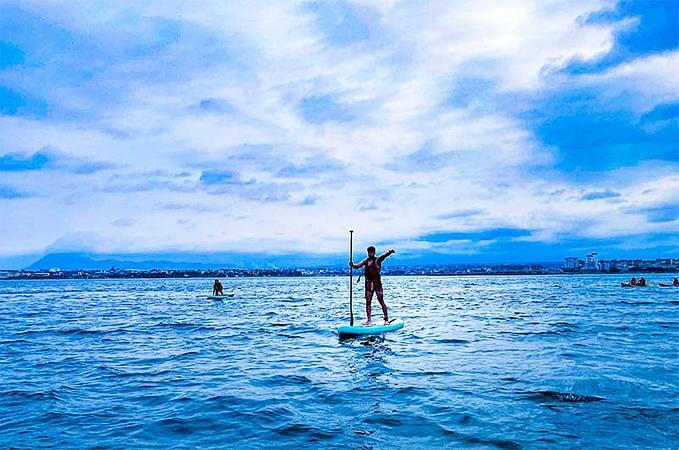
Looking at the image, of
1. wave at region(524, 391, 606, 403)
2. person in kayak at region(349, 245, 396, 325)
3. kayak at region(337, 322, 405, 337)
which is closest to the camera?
wave at region(524, 391, 606, 403)

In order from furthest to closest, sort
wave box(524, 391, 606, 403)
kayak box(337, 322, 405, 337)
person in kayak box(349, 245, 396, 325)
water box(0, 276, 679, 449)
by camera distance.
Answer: person in kayak box(349, 245, 396, 325), kayak box(337, 322, 405, 337), wave box(524, 391, 606, 403), water box(0, 276, 679, 449)

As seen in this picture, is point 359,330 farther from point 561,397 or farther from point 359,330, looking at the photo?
point 561,397

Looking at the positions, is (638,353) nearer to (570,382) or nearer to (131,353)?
(570,382)

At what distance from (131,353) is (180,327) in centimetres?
986

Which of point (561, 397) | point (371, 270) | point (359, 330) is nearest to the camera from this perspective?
point (561, 397)

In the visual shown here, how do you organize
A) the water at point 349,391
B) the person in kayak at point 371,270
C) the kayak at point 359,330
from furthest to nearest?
the person in kayak at point 371,270, the kayak at point 359,330, the water at point 349,391

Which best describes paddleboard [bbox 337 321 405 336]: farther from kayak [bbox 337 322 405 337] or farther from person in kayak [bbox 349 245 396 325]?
person in kayak [bbox 349 245 396 325]

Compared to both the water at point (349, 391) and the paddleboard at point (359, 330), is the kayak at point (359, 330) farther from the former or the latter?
the water at point (349, 391)

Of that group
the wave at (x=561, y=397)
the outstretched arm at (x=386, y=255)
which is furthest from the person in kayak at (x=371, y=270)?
the wave at (x=561, y=397)

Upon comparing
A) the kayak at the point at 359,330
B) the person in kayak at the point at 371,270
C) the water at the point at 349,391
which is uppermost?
the person in kayak at the point at 371,270

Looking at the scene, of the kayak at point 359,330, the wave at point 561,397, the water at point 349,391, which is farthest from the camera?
the kayak at point 359,330

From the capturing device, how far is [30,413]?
453 inches

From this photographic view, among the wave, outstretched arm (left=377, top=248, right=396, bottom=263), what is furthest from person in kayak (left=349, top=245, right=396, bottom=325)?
the wave

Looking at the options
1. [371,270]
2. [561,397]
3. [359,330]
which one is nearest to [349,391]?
[561,397]
